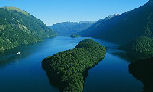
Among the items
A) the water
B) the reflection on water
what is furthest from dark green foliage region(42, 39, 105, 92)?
the reflection on water

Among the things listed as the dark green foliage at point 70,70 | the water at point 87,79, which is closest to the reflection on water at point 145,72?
the water at point 87,79

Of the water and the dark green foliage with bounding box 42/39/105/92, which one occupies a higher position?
the dark green foliage with bounding box 42/39/105/92

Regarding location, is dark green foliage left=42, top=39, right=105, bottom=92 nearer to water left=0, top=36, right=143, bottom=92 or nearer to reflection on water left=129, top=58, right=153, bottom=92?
water left=0, top=36, right=143, bottom=92

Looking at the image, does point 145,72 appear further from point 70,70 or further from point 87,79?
point 70,70

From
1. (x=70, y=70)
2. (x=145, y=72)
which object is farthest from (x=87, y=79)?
(x=145, y=72)

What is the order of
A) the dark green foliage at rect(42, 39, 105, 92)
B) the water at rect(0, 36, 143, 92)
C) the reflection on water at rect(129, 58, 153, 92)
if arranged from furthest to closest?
the reflection on water at rect(129, 58, 153, 92), the water at rect(0, 36, 143, 92), the dark green foliage at rect(42, 39, 105, 92)

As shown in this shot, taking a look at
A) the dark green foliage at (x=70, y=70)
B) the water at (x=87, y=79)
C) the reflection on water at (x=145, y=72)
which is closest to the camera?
the dark green foliage at (x=70, y=70)

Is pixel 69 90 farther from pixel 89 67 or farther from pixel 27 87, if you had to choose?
pixel 89 67

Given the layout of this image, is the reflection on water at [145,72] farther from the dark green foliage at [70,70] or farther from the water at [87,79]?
the dark green foliage at [70,70]
